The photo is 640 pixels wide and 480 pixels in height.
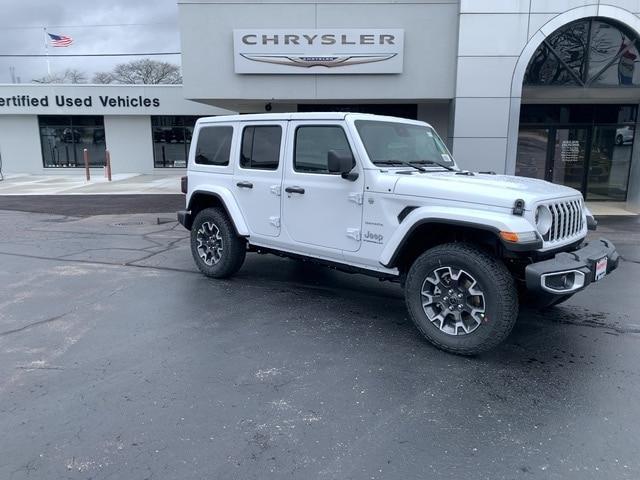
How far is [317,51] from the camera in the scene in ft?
41.3

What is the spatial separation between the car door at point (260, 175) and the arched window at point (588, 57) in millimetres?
9035

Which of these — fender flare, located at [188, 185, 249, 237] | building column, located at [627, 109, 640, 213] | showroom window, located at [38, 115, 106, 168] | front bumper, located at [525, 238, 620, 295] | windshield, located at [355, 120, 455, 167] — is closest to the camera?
front bumper, located at [525, 238, 620, 295]

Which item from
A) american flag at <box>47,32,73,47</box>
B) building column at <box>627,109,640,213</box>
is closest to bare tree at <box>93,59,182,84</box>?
american flag at <box>47,32,73,47</box>

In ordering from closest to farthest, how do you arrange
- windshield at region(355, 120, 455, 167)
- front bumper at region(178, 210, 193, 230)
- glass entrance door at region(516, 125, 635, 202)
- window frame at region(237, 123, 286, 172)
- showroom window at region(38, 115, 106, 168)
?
1. windshield at region(355, 120, 455, 167)
2. window frame at region(237, 123, 286, 172)
3. front bumper at region(178, 210, 193, 230)
4. glass entrance door at region(516, 125, 635, 202)
5. showroom window at region(38, 115, 106, 168)

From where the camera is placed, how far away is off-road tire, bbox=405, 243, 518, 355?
13.1 ft

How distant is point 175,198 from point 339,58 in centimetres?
670

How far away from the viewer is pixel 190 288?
6320 millimetres

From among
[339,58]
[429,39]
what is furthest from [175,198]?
[429,39]

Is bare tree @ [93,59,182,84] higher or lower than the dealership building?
higher

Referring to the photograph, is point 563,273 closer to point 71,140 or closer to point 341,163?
point 341,163

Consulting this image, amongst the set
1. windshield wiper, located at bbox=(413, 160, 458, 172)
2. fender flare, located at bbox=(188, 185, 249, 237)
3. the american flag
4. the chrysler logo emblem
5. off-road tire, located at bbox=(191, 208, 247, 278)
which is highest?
the american flag

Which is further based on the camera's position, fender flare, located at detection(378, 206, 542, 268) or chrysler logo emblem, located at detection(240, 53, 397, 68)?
chrysler logo emblem, located at detection(240, 53, 397, 68)

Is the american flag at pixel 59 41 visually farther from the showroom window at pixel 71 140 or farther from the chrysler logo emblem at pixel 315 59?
the chrysler logo emblem at pixel 315 59

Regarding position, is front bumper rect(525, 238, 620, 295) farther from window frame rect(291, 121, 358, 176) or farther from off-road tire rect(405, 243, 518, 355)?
window frame rect(291, 121, 358, 176)
